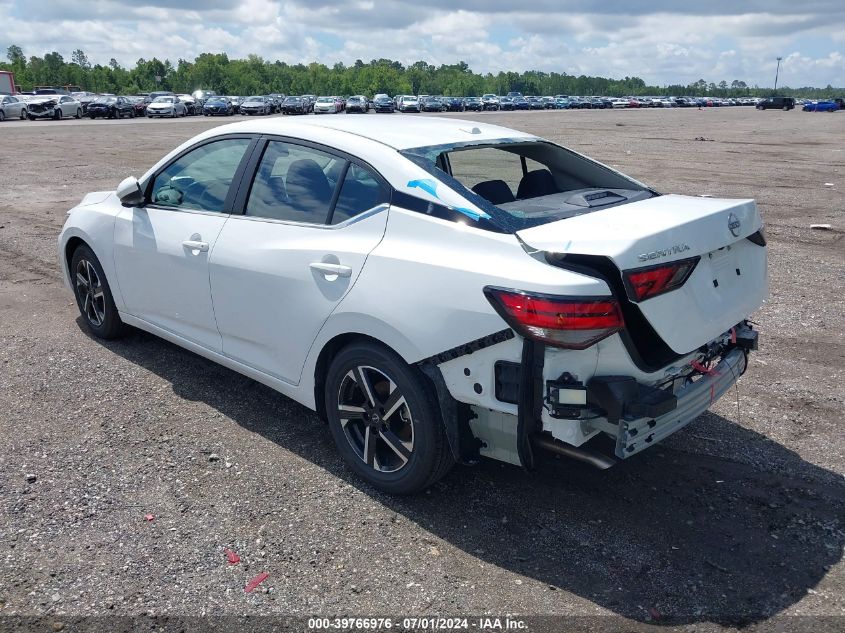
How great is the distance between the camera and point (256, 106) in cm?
5553

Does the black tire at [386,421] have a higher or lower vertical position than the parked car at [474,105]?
lower

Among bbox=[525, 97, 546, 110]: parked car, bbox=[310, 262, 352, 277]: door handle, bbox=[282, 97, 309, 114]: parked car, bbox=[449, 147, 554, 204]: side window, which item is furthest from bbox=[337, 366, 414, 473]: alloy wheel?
bbox=[525, 97, 546, 110]: parked car

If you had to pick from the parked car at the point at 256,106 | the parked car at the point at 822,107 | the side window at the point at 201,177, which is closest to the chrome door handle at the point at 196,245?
the side window at the point at 201,177

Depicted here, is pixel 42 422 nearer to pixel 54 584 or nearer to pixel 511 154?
pixel 54 584

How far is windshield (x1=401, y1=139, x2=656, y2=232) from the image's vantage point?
351 cm

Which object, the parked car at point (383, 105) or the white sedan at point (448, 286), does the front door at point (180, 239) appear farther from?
the parked car at point (383, 105)

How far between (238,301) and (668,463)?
254 cm

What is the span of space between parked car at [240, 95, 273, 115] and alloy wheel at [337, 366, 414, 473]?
55201 millimetres

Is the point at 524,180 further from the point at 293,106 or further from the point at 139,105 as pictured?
the point at 293,106

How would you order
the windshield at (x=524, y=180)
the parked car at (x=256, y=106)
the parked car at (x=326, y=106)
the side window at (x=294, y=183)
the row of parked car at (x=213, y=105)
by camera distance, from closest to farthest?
the windshield at (x=524, y=180), the side window at (x=294, y=183), the row of parked car at (x=213, y=105), the parked car at (x=326, y=106), the parked car at (x=256, y=106)

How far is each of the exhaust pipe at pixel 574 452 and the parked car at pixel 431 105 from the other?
212ft

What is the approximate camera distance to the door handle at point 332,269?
11.7 ft

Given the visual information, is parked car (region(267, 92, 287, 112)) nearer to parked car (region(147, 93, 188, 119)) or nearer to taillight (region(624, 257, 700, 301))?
parked car (region(147, 93, 188, 119))

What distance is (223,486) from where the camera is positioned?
12.4ft
